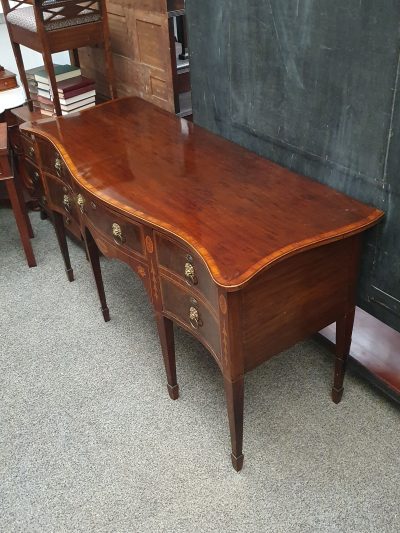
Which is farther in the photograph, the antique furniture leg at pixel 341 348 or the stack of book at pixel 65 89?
the stack of book at pixel 65 89

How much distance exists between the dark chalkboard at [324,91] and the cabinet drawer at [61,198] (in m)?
0.60

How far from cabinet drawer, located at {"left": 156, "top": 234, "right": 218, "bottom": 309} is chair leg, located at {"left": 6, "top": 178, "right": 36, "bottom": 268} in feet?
3.69

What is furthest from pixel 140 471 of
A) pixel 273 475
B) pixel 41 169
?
pixel 41 169

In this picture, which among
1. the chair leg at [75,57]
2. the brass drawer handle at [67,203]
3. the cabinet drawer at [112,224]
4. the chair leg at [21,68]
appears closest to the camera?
the cabinet drawer at [112,224]

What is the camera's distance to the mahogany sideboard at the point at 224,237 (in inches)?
49.3

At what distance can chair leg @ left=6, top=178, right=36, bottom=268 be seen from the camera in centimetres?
230

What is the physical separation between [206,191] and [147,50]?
1.03 metres

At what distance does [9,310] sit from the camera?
223 cm

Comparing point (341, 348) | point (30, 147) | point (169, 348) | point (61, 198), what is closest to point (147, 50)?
point (30, 147)

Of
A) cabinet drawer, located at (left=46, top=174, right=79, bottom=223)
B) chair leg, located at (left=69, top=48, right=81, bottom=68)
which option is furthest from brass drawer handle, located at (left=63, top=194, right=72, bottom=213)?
chair leg, located at (left=69, top=48, right=81, bottom=68)

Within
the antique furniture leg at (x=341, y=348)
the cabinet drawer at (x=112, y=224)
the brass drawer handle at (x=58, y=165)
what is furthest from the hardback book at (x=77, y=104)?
the antique furniture leg at (x=341, y=348)

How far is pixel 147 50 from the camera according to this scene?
7.32 ft

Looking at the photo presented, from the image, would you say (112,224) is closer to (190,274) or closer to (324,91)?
(190,274)

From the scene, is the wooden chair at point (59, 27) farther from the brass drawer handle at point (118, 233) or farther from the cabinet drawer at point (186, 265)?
the cabinet drawer at point (186, 265)
